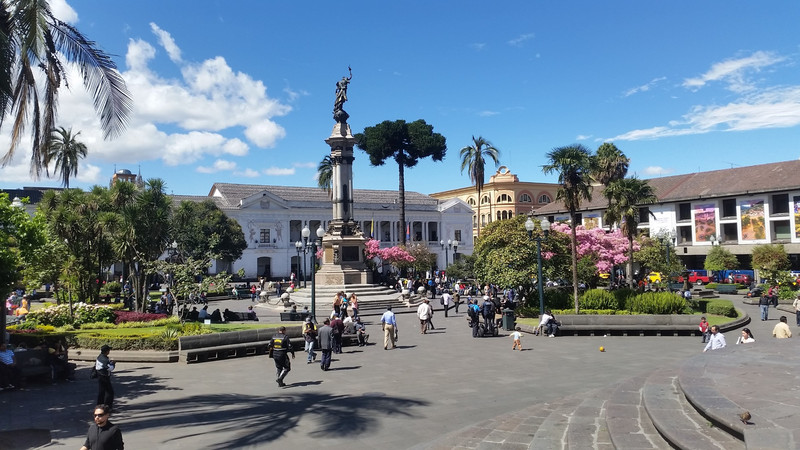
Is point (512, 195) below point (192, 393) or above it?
above

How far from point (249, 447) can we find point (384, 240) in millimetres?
68289

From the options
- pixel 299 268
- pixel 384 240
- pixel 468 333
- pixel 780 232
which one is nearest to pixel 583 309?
pixel 468 333

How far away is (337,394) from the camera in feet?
36.0

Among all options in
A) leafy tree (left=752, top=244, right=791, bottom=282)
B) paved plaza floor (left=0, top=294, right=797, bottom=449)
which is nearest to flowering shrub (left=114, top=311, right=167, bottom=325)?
paved plaza floor (left=0, top=294, right=797, bottom=449)

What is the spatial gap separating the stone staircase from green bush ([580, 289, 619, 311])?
14448 millimetres

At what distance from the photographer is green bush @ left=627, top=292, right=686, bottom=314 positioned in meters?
22.2

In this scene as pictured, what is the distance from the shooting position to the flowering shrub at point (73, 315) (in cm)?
2038

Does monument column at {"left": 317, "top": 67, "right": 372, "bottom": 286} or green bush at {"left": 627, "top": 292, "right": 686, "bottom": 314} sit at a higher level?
monument column at {"left": 317, "top": 67, "right": 372, "bottom": 286}

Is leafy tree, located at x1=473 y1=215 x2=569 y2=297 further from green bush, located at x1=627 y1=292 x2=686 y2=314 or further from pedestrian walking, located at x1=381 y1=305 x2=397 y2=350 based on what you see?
pedestrian walking, located at x1=381 y1=305 x2=397 y2=350

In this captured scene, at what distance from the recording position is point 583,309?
23734mm

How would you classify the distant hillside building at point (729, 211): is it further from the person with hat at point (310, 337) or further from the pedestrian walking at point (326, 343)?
the pedestrian walking at point (326, 343)

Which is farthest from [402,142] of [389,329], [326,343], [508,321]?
[326,343]

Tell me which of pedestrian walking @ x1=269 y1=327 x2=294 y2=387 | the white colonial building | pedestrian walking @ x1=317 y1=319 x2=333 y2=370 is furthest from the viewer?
the white colonial building

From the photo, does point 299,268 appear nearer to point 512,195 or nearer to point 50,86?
point 512,195
